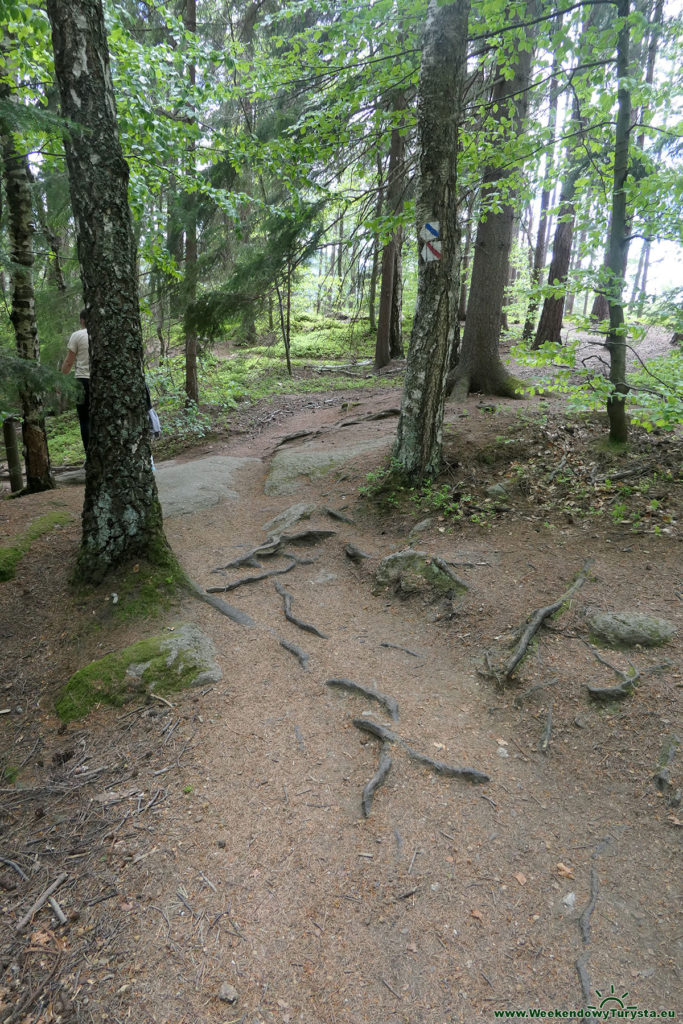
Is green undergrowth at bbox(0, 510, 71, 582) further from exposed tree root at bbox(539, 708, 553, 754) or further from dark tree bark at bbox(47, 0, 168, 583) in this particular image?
exposed tree root at bbox(539, 708, 553, 754)

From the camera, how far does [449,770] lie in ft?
11.4

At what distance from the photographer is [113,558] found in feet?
15.2

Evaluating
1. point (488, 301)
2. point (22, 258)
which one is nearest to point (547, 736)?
point (488, 301)

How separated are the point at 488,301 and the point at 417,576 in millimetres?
5923

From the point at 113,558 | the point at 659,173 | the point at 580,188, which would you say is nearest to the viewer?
the point at 113,558

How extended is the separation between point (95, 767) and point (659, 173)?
7.46 m

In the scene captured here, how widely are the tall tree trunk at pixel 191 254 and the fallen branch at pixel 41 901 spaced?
6908 millimetres

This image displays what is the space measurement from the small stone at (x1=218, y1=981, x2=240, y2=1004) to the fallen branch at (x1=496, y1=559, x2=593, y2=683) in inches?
101

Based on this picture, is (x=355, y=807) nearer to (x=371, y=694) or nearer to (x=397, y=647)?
(x=371, y=694)

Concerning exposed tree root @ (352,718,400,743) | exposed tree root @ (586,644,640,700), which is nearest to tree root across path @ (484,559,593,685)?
exposed tree root @ (586,644,640,700)

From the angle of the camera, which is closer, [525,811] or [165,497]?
[525,811]

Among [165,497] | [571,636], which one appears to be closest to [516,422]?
[571,636]

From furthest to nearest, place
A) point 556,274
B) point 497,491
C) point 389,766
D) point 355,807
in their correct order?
point 556,274, point 497,491, point 389,766, point 355,807

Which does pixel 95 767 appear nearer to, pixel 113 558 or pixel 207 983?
pixel 207 983
